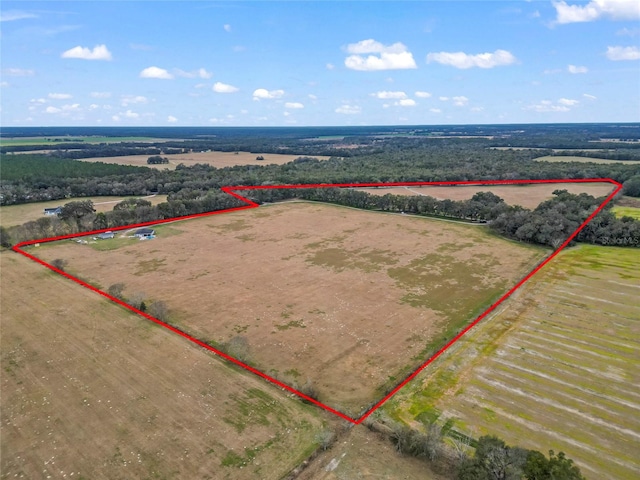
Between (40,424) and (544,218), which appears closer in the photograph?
(40,424)

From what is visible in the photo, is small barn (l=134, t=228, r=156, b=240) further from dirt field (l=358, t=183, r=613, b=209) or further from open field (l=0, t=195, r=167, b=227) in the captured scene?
dirt field (l=358, t=183, r=613, b=209)

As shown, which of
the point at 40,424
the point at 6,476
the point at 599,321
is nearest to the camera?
the point at 6,476

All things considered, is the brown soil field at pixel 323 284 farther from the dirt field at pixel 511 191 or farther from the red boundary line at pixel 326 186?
the dirt field at pixel 511 191

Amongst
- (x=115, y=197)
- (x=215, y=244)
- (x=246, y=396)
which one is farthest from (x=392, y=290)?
(x=115, y=197)

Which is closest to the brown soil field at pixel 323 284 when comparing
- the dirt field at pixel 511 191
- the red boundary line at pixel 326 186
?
the red boundary line at pixel 326 186

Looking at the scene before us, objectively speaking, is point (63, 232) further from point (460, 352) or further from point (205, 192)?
point (460, 352)

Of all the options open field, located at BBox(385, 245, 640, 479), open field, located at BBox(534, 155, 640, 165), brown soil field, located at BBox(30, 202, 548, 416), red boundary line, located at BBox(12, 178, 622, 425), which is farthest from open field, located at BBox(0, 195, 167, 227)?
open field, located at BBox(534, 155, 640, 165)
